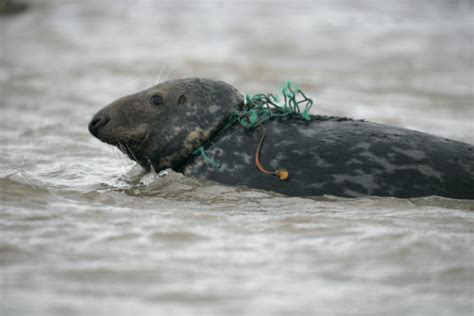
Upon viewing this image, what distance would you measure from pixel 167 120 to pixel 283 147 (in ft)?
3.11

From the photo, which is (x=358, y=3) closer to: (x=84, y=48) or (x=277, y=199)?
(x=84, y=48)

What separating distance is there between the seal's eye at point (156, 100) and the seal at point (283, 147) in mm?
14

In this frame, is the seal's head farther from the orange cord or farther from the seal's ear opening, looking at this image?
the orange cord

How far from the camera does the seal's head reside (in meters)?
6.16

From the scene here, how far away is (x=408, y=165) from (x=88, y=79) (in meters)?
8.92

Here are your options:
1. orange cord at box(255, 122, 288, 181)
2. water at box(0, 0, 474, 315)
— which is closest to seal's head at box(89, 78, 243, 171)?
water at box(0, 0, 474, 315)

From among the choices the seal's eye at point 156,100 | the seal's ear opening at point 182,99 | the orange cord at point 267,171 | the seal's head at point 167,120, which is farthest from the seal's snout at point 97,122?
the orange cord at point 267,171

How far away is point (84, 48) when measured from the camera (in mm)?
16766

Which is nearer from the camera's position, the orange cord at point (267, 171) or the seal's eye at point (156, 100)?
the orange cord at point (267, 171)

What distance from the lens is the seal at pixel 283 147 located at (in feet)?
18.8

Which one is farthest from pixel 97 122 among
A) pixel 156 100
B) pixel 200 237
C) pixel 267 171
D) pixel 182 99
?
pixel 200 237

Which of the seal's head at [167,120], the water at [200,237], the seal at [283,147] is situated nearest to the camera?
the water at [200,237]

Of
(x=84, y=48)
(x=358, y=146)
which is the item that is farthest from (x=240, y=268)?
(x=84, y=48)

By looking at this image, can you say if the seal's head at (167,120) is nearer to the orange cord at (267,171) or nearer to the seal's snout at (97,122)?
the seal's snout at (97,122)
